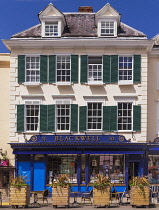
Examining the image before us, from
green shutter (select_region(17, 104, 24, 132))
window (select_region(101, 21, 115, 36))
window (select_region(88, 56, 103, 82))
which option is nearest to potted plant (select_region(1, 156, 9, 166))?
green shutter (select_region(17, 104, 24, 132))

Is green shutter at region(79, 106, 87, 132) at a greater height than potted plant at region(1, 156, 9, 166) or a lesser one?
greater

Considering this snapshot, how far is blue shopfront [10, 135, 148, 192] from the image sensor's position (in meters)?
28.7

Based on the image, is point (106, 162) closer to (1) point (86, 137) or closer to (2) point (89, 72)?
(1) point (86, 137)

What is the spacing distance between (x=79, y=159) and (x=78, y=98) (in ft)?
12.3

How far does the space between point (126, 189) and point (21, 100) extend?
8.44m

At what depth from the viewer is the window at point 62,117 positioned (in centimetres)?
2942

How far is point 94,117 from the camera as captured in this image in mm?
29438

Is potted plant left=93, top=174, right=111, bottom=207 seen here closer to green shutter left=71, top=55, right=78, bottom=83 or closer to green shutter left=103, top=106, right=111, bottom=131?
green shutter left=103, top=106, right=111, bottom=131

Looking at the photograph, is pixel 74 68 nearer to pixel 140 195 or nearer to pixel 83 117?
pixel 83 117

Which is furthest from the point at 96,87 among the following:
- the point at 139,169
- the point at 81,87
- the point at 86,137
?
the point at 139,169

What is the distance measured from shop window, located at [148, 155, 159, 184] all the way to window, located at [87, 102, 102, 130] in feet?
12.7

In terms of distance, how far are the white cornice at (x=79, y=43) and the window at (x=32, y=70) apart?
3.05 ft

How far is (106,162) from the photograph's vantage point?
96.7ft

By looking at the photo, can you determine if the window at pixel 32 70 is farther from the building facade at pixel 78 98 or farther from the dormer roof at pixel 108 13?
the dormer roof at pixel 108 13
